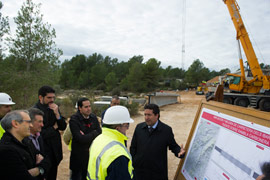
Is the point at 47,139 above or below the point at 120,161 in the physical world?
below

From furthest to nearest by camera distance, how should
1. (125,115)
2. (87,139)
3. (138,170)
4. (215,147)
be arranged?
(87,139) → (138,170) → (215,147) → (125,115)

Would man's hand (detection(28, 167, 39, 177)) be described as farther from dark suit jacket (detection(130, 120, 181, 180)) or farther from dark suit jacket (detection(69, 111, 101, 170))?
dark suit jacket (detection(130, 120, 181, 180))

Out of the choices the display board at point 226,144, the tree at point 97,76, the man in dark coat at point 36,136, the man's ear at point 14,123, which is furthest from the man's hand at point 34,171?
the tree at point 97,76

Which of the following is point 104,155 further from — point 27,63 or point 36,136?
point 27,63

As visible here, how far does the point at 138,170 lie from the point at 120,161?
1.32 meters

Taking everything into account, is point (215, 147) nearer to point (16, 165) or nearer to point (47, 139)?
point (16, 165)

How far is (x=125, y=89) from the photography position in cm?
4969

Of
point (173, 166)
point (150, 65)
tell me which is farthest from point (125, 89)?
point (173, 166)

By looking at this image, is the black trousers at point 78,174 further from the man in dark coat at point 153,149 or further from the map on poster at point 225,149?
the map on poster at point 225,149

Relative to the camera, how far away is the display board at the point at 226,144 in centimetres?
147

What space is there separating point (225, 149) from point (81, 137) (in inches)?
84.1

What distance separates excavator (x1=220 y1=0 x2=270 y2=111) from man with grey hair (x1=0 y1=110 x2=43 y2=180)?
48.1 ft

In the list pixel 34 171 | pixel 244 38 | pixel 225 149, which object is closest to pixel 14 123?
pixel 34 171

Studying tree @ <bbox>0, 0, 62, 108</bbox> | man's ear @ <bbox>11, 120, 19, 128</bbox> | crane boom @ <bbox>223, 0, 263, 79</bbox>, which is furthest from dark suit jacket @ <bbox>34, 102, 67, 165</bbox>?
crane boom @ <bbox>223, 0, 263, 79</bbox>
